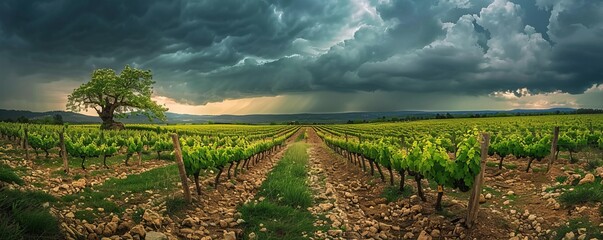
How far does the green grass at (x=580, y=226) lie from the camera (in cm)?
756

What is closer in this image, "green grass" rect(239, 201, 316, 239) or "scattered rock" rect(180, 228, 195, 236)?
"scattered rock" rect(180, 228, 195, 236)

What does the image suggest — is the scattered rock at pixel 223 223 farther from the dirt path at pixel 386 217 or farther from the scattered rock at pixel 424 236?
the scattered rock at pixel 424 236

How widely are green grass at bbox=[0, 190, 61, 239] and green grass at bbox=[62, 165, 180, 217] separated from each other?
2.07 metres

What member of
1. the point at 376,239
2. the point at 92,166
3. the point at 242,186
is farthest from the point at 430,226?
the point at 92,166

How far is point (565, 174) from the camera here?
1390 cm

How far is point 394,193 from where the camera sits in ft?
44.0

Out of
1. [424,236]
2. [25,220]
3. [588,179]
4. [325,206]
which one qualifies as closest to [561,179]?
[588,179]

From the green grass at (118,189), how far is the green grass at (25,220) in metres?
2.07

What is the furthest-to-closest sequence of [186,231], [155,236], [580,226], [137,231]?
[186,231], [580,226], [137,231], [155,236]

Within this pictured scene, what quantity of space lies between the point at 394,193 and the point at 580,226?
5.97m

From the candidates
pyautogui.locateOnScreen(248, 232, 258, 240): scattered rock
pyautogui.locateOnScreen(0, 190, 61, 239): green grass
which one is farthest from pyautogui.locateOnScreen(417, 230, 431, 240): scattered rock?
pyautogui.locateOnScreen(0, 190, 61, 239): green grass

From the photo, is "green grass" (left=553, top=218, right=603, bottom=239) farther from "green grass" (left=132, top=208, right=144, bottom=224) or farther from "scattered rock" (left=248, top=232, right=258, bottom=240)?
"green grass" (left=132, top=208, right=144, bottom=224)

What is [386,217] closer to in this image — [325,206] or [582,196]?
[325,206]

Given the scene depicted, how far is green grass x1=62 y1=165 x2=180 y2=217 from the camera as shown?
1010 centimetres
